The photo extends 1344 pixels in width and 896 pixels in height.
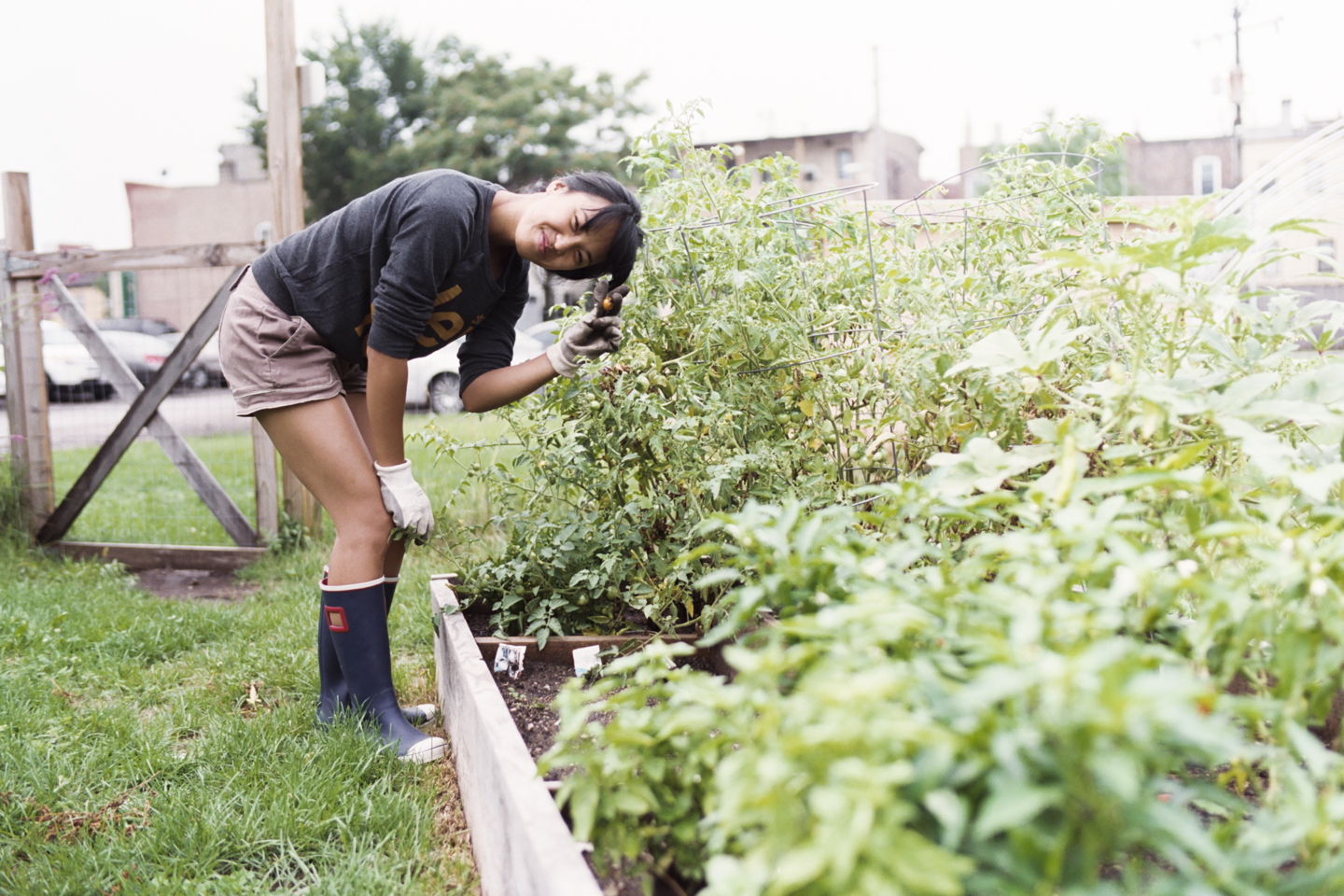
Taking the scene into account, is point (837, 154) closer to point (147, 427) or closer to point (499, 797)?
point (147, 427)

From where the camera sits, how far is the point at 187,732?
221cm

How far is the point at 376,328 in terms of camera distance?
6.29 ft

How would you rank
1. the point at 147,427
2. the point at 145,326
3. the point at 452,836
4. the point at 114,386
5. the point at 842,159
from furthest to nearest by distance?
the point at 842,159, the point at 145,326, the point at 114,386, the point at 147,427, the point at 452,836

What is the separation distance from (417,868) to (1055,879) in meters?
1.24

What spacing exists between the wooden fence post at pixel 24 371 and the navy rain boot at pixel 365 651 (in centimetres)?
319

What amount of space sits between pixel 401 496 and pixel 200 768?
705mm

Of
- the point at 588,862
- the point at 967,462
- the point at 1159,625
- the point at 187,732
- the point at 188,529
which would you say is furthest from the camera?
the point at 188,529

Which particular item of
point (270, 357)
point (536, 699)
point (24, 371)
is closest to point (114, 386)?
point (24, 371)

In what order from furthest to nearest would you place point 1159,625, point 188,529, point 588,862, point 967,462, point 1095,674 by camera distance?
point 188,529, point 588,862, point 967,462, point 1159,625, point 1095,674

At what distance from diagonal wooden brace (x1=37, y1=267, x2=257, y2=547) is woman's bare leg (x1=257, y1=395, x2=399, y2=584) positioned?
7.12ft

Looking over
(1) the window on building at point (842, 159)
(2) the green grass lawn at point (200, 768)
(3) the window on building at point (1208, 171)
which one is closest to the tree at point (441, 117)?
(1) the window on building at point (842, 159)

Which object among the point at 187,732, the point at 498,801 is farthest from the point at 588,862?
the point at 187,732

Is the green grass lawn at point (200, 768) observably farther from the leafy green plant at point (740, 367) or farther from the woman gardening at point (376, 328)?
the leafy green plant at point (740, 367)

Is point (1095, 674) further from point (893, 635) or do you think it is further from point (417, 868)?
point (417, 868)
